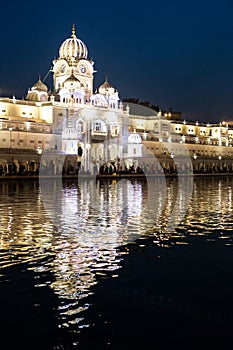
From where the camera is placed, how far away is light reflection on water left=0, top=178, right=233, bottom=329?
6329 millimetres

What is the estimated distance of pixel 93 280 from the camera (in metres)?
6.38

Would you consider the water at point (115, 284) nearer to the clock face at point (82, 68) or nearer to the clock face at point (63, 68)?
the clock face at point (63, 68)

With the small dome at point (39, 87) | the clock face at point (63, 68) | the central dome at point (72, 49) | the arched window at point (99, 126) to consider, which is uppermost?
the central dome at point (72, 49)

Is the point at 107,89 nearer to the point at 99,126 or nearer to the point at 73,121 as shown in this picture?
the point at 99,126

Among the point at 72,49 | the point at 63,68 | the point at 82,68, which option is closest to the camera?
the point at 63,68

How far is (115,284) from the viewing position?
6.22 meters

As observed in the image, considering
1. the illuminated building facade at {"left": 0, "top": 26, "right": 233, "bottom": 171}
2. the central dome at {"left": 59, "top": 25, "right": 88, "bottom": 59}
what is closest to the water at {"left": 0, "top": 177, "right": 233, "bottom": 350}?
the illuminated building facade at {"left": 0, "top": 26, "right": 233, "bottom": 171}

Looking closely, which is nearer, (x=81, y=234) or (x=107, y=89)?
(x=81, y=234)

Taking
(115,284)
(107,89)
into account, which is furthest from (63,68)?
(115,284)

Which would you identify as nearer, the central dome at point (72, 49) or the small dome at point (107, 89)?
the central dome at point (72, 49)

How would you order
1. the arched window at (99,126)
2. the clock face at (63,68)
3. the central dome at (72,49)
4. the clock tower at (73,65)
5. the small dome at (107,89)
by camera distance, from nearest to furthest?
the arched window at (99,126)
the clock tower at (73,65)
the clock face at (63,68)
the central dome at (72,49)
the small dome at (107,89)

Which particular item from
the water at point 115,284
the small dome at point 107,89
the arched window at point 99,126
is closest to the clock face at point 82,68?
the small dome at point 107,89

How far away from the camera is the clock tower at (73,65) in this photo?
6825 cm

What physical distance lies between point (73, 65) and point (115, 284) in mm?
64514
